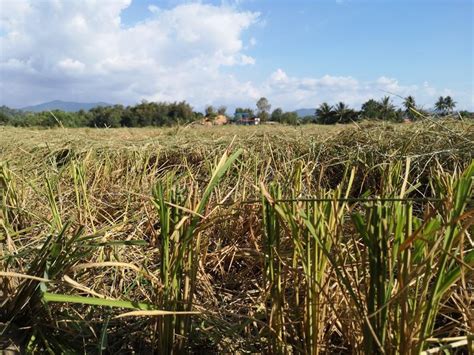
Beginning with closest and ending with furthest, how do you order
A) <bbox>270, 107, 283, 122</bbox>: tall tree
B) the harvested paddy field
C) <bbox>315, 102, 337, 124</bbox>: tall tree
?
the harvested paddy field
<bbox>315, 102, 337, 124</bbox>: tall tree
<bbox>270, 107, 283, 122</bbox>: tall tree

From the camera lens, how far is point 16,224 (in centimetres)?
168

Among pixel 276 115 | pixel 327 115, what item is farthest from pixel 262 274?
pixel 276 115

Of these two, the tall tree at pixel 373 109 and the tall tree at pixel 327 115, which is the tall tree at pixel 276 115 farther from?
the tall tree at pixel 373 109

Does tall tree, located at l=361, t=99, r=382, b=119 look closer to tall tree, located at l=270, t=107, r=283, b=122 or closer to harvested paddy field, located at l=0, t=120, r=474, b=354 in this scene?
harvested paddy field, located at l=0, t=120, r=474, b=354

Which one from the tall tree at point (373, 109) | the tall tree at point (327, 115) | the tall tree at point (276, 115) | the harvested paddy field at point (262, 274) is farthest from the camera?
the tall tree at point (276, 115)

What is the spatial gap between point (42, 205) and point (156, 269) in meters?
0.78

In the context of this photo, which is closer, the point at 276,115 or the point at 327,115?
the point at 327,115

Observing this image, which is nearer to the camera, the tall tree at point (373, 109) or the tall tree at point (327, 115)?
the tall tree at point (373, 109)

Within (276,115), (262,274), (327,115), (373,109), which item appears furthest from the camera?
(276,115)

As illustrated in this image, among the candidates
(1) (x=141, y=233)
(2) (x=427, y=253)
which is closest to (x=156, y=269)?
(1) (x=141, y=233)

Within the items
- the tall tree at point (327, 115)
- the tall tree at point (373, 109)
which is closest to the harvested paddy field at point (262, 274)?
the tall tree at point (373, 109)

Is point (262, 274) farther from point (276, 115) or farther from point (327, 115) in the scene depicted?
point (276, 115)

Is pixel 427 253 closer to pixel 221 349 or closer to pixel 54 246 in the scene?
pixel 221 349

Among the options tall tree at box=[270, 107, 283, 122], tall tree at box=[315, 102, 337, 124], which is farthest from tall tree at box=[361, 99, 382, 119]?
tall tree at box=[270, 107, 283, 122]
